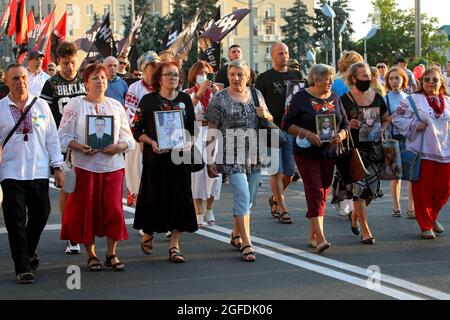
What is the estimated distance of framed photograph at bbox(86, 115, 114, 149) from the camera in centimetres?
945

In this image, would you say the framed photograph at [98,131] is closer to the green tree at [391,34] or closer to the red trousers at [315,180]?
the red trousers at [315,180]

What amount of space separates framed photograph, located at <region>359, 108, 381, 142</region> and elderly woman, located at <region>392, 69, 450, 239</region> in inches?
17.9

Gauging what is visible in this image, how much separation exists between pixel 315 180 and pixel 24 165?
3019mm

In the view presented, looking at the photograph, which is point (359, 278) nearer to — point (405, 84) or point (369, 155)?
point (369, 155)

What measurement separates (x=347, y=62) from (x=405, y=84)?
1593mm

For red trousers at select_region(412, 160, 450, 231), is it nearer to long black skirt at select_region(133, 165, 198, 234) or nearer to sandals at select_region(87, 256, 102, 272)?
long black skirt at select_region(133, 165, 198, 234)

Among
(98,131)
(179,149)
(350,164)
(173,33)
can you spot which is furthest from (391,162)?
(173,33)

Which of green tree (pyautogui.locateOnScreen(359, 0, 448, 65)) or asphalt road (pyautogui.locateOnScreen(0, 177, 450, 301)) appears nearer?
asphalt road (pyautogui.locateOnScreen(0, 177, 450, 301))

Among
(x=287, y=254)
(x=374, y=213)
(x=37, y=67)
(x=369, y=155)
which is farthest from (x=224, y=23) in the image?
(x=287, y=254)

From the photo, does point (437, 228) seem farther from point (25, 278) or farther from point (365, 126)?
point (25, 278)

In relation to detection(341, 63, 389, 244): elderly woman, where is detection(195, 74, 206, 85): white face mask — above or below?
above

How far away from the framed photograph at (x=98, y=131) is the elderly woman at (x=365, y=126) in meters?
2.85

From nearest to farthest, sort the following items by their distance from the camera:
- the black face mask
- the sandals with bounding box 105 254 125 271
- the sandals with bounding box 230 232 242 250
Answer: the sandals with bounding box 105 254 125 271 < the sandals with bounding box 230 232 242 250 < the black face mask

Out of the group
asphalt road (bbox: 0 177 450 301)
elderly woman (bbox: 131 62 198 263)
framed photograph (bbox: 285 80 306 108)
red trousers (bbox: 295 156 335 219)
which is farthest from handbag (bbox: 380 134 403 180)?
elderly woman (bbox: 131 62 198 263)
